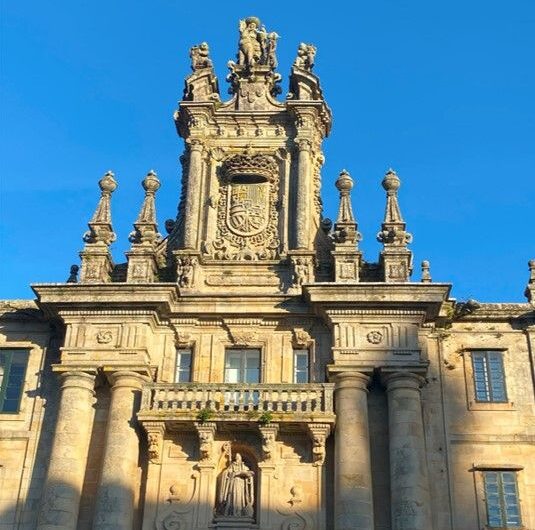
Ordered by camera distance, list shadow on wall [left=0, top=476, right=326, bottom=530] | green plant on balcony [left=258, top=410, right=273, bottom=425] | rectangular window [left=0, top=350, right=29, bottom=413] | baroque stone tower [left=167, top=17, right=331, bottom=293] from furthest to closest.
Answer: baroque stone tower [left=167, top=17, right=331, bottom=293]
rectangular window [left=0, top=350, right=29, bottom=413]
green plant on balcony [left=258, top=410, right=273, bottom=425]
shadow on wall [left=0, top=476, right=326, bottom=530]

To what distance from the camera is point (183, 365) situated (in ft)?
93.5

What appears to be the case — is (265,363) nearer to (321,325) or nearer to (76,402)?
(321,325)

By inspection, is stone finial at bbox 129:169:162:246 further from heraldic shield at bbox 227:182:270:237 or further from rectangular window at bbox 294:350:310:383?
rectangular window at bbox 294:350:310:383

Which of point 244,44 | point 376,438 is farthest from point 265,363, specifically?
point 244,44

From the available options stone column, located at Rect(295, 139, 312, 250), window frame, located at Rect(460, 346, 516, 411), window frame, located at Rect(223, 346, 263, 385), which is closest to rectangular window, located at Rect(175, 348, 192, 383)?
window frame, located at Rect(223, 346, 263, 385)

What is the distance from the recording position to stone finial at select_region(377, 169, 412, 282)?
28578mm

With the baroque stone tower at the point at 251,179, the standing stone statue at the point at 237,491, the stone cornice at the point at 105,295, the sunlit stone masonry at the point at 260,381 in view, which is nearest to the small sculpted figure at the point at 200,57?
the baroque stone tower at the point at 251,179

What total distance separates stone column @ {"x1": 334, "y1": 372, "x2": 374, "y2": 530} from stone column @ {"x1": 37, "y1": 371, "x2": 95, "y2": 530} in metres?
7.01

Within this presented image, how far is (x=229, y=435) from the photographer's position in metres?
26.9

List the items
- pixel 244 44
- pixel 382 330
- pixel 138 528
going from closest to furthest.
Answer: pixel 138 528 < pixel 382 330 < pixel 244 44

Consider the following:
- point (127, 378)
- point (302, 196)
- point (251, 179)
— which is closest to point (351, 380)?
point (127, 378)

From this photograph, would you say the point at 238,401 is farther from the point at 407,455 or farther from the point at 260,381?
the point at 407,455

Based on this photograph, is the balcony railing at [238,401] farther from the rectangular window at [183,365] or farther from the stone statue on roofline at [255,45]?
the stone statue on roofline at [255,45]

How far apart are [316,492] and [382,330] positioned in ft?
16.5
